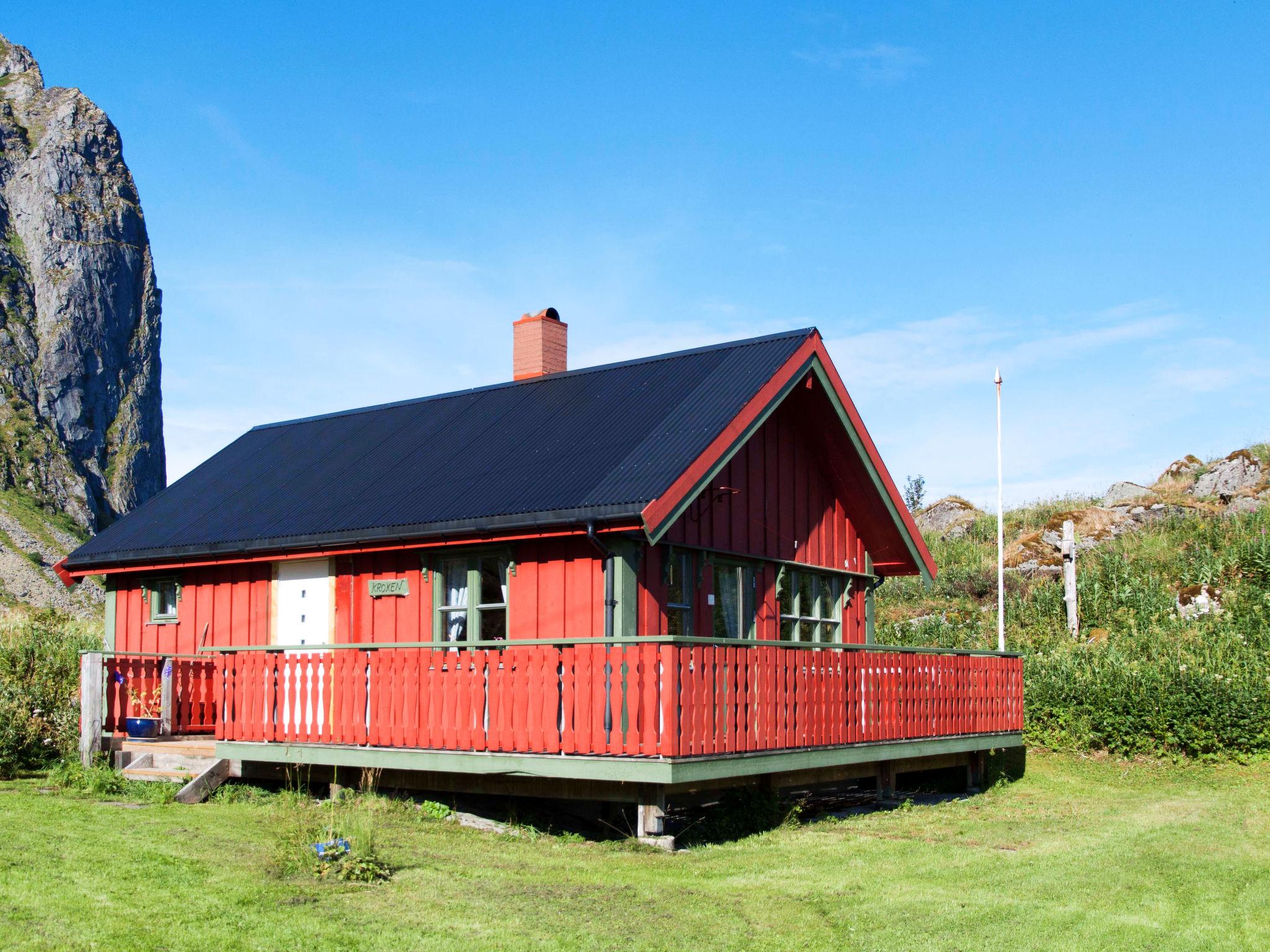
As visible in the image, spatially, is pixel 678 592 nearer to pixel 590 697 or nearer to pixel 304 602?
pixel 590 697

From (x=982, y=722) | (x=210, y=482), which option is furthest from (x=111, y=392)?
(x=982, y=722)

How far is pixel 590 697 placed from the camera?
13266mm

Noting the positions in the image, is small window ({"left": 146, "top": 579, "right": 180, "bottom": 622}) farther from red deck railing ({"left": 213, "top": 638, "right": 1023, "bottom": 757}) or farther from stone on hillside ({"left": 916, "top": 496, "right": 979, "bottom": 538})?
stone on hillside ({"left": 916, "top": 496, "right": 979, "bottom": 538})

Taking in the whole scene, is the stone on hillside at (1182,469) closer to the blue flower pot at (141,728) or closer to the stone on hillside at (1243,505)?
the stone on hillside at (1243,505)

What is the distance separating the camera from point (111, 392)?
4894 inches

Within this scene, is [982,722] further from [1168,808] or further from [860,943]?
[860,943]

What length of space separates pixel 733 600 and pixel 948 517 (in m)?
25.8

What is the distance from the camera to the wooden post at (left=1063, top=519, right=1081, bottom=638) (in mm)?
27594

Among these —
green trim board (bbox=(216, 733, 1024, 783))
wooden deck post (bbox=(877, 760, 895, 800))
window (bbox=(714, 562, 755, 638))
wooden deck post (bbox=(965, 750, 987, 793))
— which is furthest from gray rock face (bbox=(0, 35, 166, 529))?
wooden deck post (bbox=(877, 760, 895, 800))

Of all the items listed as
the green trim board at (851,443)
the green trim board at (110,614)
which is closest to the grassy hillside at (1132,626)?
the green trim board at (851,443)

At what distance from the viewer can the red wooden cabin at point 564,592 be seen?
45.0 feet

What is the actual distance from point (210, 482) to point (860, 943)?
15.6 metres

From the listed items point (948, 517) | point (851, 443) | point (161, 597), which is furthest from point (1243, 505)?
point (161, 597)

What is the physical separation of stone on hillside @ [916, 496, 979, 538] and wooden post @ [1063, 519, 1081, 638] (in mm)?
11181
